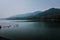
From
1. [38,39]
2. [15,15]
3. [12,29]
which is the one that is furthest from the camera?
[12,29]

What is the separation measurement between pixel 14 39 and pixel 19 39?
0.70ft

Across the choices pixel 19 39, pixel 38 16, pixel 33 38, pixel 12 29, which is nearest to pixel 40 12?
pixel 38 16

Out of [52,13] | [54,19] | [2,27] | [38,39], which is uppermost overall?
[52,13]

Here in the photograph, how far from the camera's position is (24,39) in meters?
4.11

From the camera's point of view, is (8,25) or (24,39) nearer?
(24,39)

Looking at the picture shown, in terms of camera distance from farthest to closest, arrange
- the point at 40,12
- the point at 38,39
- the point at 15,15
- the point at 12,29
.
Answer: the point at 12,29, the point at 15,15, the point at 40,12, the point at 38,39

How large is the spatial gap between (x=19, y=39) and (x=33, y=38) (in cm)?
61

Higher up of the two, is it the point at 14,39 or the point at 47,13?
the point at 47,13

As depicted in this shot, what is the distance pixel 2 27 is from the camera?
550cm

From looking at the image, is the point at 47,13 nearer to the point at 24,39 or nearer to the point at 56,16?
the point at 56,16

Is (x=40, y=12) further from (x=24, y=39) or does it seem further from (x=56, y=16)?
(x=24, y=39)

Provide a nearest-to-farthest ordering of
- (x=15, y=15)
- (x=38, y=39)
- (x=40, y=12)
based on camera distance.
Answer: (x=38, y=39) → (x=40, y=12) → (x=15, y=15)

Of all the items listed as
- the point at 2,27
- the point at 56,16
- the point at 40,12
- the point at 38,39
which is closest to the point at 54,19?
the point at 56,16

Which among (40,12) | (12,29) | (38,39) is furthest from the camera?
(12,29)
